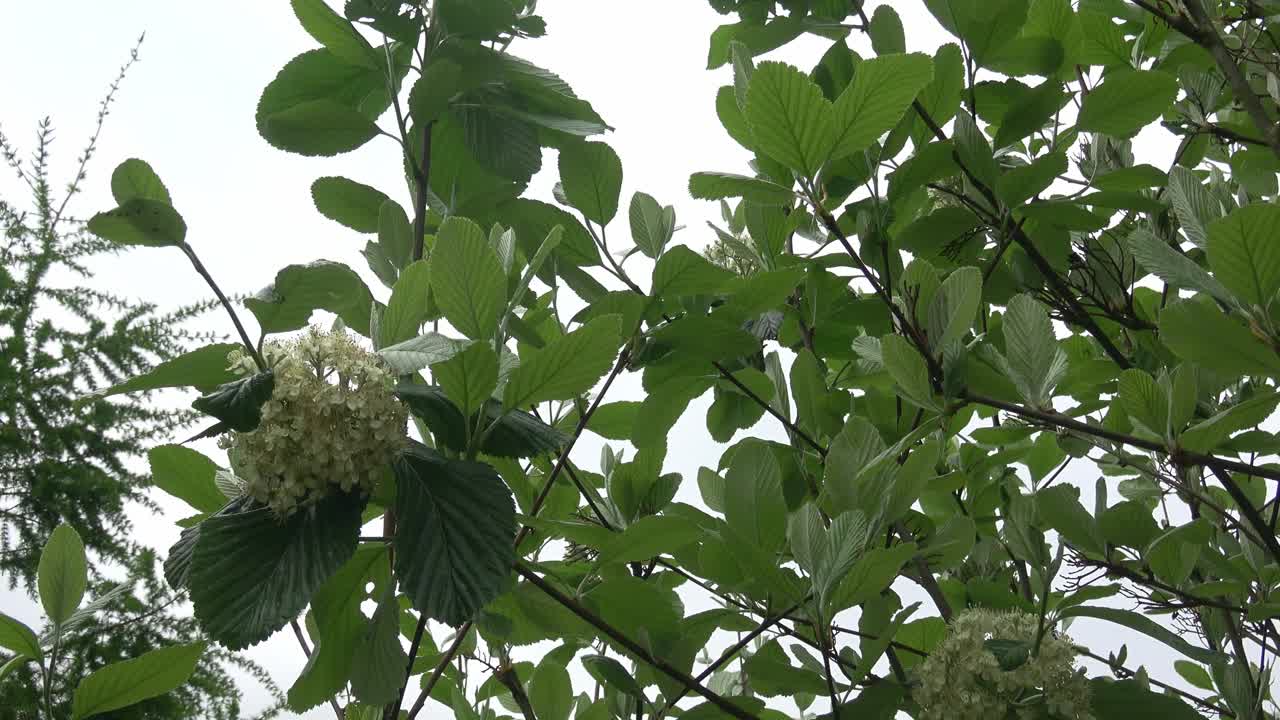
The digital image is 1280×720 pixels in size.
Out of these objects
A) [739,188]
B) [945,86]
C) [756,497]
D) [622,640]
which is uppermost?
[945,86]

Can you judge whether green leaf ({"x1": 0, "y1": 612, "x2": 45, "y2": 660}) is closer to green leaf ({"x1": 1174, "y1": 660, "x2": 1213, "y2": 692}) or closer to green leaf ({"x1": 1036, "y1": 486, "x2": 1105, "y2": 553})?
green leaf ({"x1": 1036, "y1": 486, "x2": 1105, "y2": 553})

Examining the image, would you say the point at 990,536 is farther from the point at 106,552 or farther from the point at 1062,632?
the point at 106,552

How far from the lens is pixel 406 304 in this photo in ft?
2.22

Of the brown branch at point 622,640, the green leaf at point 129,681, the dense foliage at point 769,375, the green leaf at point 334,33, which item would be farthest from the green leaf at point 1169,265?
the green leaf at point 129,681

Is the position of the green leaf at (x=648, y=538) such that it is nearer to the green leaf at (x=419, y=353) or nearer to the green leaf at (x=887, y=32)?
the green leaf at (x=419, y=353)

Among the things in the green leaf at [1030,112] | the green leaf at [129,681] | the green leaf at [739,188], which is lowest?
the green leaf at [129,681]

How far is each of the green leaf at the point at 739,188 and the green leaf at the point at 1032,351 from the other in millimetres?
263

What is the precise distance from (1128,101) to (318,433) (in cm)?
94

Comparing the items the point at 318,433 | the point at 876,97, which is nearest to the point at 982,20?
the point at 876,97

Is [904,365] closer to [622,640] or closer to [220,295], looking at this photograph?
[622,640]

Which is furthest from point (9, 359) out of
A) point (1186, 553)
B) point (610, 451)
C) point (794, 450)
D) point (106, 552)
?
point (1186, 553)

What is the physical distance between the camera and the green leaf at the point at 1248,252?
68 centimetres

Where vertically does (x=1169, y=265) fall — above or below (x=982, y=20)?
below

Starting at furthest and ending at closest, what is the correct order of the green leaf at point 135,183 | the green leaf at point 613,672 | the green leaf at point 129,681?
the green leaf at point 613,672, the green leaf at point 129,681, the green leaf at point 135,183
